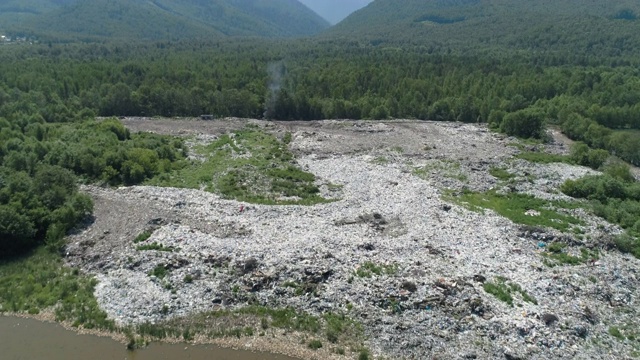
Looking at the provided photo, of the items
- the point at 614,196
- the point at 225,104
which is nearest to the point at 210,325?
the point at 614,196

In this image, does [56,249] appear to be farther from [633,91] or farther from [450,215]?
[633,91]

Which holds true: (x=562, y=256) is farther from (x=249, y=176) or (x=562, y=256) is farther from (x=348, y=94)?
(x=348, y=94)

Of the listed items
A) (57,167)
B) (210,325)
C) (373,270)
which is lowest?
(210,325)

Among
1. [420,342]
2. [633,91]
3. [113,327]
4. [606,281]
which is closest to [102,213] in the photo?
[113,327]

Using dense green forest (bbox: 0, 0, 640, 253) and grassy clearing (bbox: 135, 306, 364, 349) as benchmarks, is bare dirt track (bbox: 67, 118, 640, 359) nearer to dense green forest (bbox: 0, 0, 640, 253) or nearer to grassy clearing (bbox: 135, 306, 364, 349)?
grassy clearing (bbox: 135, 306, 364, 349)

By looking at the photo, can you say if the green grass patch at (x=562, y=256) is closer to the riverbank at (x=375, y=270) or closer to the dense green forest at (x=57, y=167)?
the riverbank at (x=375, y=270)

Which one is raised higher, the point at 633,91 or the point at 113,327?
the point at 633,91
